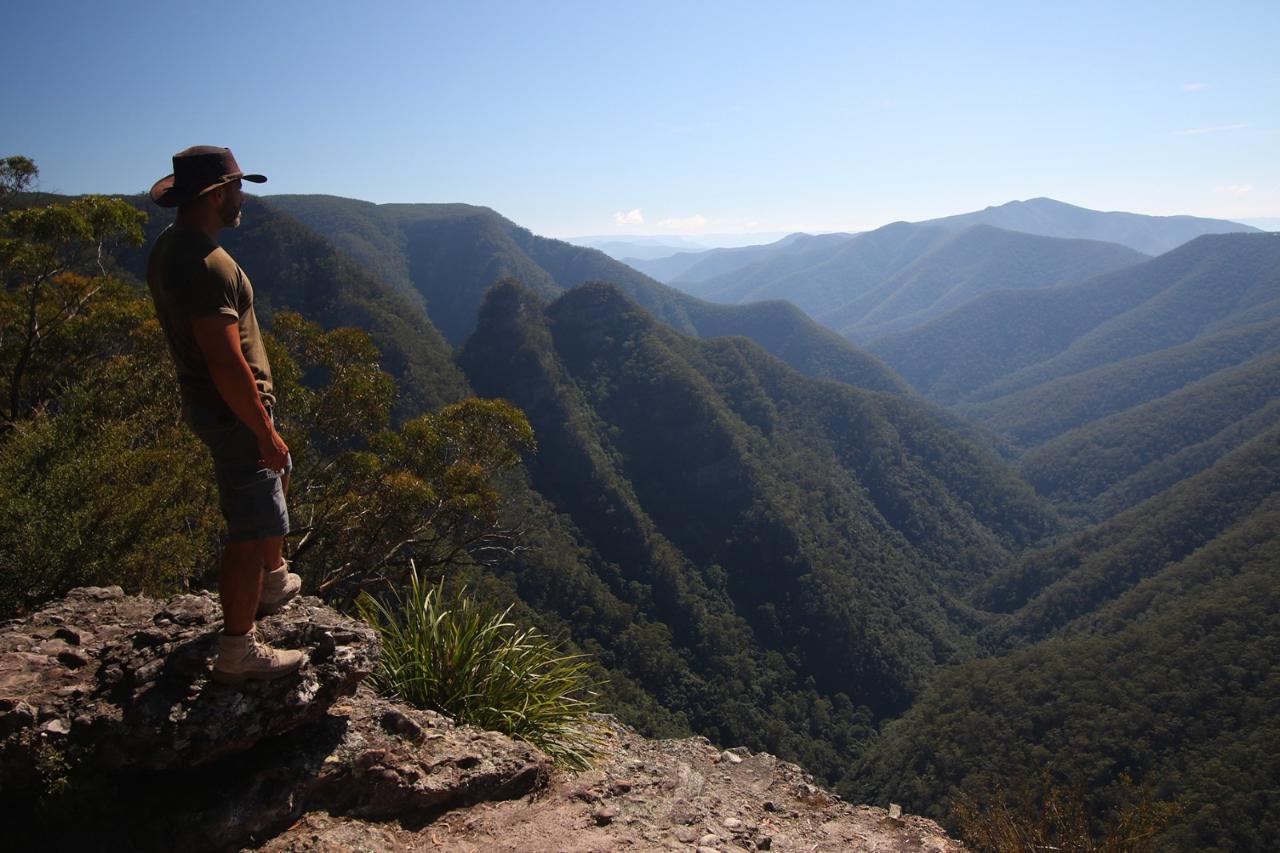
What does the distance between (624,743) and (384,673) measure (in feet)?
7.21

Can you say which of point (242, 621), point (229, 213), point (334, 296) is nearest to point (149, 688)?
point (242, 621)

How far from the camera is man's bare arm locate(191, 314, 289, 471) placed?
2.89 metres

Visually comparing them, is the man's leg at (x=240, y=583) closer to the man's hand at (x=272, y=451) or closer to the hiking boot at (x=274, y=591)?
the man's hand at (x=272, y=451)

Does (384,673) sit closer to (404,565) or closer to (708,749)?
(708,749)

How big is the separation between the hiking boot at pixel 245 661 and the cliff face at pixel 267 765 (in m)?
0.08

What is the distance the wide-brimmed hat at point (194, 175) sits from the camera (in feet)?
10.0

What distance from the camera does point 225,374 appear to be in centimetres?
292

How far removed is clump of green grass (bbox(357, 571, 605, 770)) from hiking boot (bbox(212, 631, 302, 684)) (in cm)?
143

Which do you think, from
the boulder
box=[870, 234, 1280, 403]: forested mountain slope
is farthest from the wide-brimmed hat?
box=[870, 234, 1280, 403]: forested mountain slope

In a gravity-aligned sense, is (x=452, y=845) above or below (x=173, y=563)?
below

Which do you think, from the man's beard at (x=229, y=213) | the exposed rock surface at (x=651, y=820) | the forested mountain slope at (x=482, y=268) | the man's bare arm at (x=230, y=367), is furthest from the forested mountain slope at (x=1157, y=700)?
the forested mountain slope at (x=482, y=268)

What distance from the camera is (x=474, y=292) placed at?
130m

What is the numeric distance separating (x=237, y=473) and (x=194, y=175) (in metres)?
1.41

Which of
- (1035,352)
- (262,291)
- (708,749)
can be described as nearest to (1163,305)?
(1035,352)
